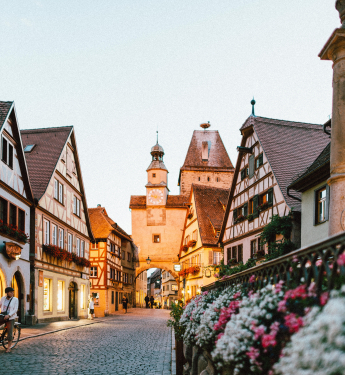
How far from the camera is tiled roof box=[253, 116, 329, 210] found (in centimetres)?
2277

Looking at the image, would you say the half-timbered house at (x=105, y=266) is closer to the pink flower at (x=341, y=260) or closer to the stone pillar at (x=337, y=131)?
the stone pillar at (x=337, y=131)

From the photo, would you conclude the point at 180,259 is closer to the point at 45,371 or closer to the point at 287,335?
the point at 45,371

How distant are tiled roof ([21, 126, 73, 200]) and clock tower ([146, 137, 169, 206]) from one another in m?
28.4

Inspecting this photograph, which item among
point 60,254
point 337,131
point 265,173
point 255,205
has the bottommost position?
point 60,254

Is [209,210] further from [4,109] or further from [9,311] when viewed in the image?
[9,311]

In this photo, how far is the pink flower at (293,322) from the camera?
10.4 ft

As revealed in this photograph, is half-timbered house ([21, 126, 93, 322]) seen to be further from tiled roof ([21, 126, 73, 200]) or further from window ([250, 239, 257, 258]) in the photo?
window ([250, 239, 257, 258])

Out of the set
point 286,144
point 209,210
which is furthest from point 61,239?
point 209,210

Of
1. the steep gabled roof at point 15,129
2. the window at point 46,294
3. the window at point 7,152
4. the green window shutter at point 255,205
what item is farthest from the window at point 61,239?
the green window shutter at point 255,205

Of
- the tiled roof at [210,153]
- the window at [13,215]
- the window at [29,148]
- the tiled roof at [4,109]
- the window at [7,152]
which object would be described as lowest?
the window at [13,215]

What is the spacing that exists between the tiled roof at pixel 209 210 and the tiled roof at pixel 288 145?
14.4 meters

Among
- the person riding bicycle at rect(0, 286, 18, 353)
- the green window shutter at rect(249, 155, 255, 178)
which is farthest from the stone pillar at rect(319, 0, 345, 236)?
the green window shutter at rect(249, 155, 255, 178)

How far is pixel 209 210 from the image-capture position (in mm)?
42312

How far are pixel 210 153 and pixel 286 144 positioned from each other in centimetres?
4337
